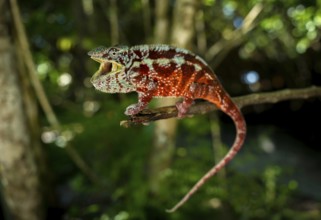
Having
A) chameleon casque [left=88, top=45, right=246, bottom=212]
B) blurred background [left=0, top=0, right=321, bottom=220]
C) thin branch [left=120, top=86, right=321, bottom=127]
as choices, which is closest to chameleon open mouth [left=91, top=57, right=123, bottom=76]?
chameleon casque [left=88, top=45, right=246, bottom=212]

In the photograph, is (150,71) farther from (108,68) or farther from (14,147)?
(14,147)

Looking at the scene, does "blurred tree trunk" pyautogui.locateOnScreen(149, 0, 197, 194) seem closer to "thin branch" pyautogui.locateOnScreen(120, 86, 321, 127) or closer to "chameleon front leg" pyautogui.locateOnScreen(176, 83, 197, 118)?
"thin branch" pyautogui.locateOnScreen(120, 86, 321, 127)

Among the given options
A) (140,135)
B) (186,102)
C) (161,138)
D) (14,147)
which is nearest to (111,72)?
(186,102)

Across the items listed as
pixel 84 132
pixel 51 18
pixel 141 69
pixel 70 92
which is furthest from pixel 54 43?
pixel 141 69

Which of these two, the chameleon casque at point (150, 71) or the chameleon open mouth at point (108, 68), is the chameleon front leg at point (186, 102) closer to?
the chameleon casque at point (150, 71)

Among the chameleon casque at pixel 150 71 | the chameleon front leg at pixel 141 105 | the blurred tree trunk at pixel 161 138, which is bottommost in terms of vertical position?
the blurred tree trunk at pixel 161 138

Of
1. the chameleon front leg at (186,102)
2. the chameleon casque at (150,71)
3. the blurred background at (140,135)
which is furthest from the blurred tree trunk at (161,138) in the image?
the chameleon casque at (150,71)
